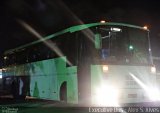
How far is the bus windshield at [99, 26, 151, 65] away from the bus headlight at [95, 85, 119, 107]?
1.22 m

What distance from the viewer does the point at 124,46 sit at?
1670 centimetres

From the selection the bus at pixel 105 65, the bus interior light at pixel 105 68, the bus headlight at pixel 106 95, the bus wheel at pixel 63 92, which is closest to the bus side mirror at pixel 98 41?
the bus at pixel 105 65

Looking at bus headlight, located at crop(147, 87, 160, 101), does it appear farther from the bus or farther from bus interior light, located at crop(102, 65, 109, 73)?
bus interior light, located at crop(102, 65, 109, 73)

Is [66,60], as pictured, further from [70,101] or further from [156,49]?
[156,49]

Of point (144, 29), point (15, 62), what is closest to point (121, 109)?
point (144, 29)

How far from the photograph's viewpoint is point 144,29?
17562mm

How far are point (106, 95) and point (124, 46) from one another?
2422 millimetres

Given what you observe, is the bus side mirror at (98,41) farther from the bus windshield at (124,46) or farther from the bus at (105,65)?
the bus windshield at (124,46)

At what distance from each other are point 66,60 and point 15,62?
10100mm

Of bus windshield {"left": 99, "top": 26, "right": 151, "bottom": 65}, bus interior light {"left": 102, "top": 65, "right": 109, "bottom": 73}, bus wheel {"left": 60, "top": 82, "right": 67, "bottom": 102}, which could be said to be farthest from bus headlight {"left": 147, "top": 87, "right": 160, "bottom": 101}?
bus wheel {"left": 60, "top": 82, "right": 67, "bottom": 102}

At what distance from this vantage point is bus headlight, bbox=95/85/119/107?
637 inches

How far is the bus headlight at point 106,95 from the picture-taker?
16.2 meters

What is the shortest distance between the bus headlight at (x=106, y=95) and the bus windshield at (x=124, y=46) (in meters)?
1.22

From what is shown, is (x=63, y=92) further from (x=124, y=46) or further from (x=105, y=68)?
(x=124, y=46)
